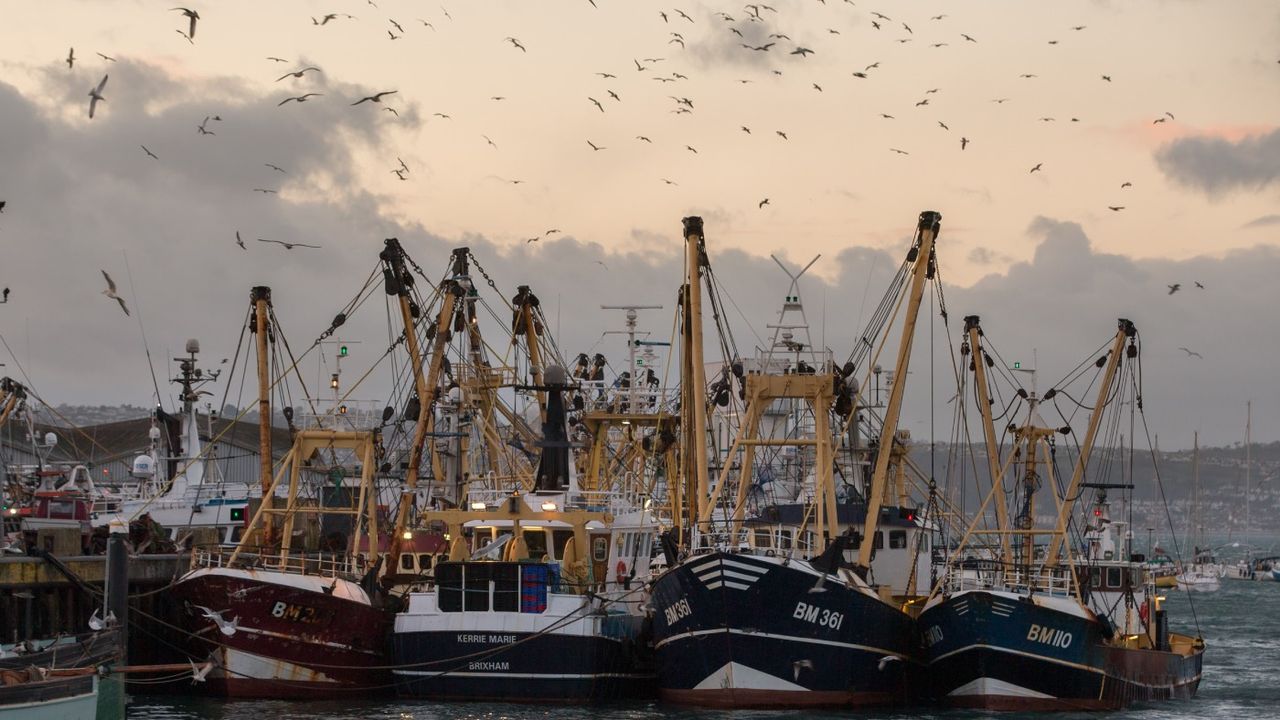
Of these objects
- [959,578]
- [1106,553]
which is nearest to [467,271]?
[959,578]

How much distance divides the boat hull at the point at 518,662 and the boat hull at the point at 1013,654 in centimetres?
803

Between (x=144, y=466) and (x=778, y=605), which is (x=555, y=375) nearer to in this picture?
(x=778, y=605)

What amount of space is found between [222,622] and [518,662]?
7253 millimetres

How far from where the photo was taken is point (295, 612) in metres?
43.2

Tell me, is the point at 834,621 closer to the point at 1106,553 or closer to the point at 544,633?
the point at 544,633

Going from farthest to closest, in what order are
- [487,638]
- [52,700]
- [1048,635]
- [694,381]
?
1. [694,381]
2. [487,638]
3. [1048,635]
4. [52,700]

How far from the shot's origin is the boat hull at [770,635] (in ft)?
130

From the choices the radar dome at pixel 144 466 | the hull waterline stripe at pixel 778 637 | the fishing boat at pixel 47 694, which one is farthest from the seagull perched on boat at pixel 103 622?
the radar dome at pixel 144 466

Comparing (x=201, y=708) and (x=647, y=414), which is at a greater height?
(x=647, y=414)

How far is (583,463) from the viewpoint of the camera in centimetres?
5909

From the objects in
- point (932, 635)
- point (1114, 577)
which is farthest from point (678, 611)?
point (1114, 577)

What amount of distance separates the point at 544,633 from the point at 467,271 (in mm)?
14892

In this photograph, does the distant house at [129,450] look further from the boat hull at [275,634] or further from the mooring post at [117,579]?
the mooring post at [117,579]

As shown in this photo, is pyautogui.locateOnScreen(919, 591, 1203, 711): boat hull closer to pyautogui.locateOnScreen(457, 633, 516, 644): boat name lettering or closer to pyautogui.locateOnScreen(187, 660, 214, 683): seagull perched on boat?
pyautogui.locateOnScreen(457, 633, 516, 644): boat name lettering
